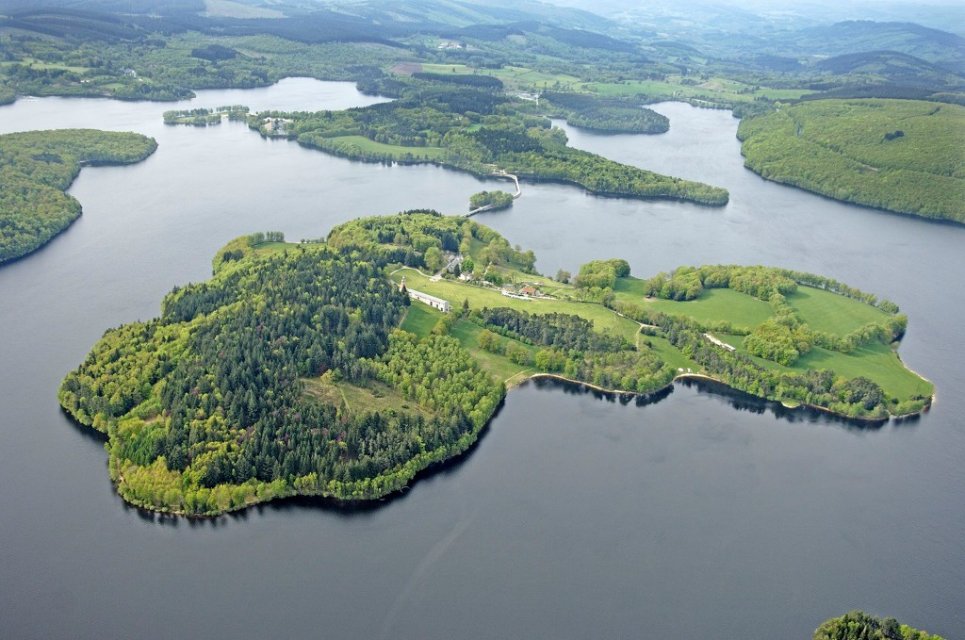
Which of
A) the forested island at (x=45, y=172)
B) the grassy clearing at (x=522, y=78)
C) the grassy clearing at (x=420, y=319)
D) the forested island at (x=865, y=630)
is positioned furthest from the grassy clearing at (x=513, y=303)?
the grassy clearing at (x=522, y=78)

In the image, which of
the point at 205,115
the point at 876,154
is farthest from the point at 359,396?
the point at 205,115

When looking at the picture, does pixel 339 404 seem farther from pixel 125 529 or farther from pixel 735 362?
pixel 735 362

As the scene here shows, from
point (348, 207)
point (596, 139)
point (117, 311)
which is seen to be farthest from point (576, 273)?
point (596, 139)

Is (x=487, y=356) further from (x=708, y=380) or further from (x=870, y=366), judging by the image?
(x=870, y=366)

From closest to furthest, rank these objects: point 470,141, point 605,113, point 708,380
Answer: point 708,380
point 470,141
point 605,113

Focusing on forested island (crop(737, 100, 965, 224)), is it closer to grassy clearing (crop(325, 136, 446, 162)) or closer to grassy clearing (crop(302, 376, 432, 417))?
grassy clearing (crop(325, 136, 446, 162))

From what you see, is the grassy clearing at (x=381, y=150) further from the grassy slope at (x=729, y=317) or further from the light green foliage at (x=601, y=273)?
the light green foliage at (x=601, y=273)

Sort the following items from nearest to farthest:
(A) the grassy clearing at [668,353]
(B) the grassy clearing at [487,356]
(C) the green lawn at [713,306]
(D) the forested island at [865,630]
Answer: (D) the forested island at [865,630] < (B) the grassy clearing at [487,356] < (A) the grassy clearing at [668,353] < (C) the green lawn at [713,306]

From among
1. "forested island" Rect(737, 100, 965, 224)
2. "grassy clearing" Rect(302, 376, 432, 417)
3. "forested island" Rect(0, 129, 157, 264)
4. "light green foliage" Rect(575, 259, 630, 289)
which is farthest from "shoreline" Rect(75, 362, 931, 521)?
"forested island" Rect(737, 100, 965, 224)
